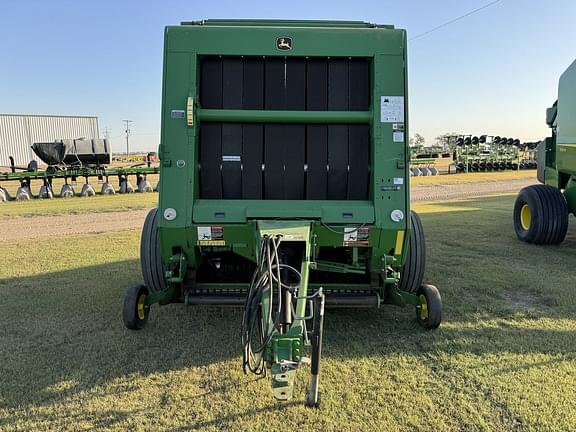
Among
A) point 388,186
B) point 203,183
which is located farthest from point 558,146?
point 203,183

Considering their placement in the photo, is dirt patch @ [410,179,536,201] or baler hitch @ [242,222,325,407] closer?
baler hitch @ [242,222,325,407]

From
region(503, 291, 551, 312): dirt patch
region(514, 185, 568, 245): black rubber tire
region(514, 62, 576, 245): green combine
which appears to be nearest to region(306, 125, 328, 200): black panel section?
region(503, 291, 551, 312): dirt patch

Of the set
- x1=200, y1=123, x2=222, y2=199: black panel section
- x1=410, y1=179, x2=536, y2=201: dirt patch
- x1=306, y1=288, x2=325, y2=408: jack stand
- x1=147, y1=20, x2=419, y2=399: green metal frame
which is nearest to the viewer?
x1=306, y1=288, x2=325, y2=408: jack stand

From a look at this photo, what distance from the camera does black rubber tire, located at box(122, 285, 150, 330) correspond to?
4.04 m

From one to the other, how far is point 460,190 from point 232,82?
1634 centimetres

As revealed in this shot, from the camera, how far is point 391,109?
12.7ft

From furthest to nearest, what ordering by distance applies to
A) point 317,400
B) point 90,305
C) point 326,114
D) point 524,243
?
point 524,243 → point 90,305 → point 326,114 → point 317,400

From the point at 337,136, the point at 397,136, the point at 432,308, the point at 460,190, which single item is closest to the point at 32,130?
the point at 460,190

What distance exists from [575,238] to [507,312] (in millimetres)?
4789

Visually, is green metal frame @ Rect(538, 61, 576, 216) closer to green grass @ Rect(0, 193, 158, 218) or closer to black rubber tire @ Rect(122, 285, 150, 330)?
black rubber tire @ Rect(122, 285, 150, 330)

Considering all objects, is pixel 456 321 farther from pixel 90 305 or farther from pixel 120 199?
pixel 120 199

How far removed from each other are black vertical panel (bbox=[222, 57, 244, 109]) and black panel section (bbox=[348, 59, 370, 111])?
35.3 inches

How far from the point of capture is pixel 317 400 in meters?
2.98

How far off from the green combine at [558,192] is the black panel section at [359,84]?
4.67m
